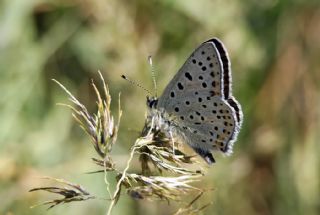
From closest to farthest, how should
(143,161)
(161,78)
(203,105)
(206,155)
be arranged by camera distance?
(143,161) → (206,155) → (203,105) → (161,78)

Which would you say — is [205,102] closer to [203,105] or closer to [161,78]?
[203,105]

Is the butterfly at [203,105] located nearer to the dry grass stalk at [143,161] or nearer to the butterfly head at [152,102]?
the butterfly head at [152,102]

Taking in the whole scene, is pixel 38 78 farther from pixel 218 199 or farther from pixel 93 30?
pixel 218 199

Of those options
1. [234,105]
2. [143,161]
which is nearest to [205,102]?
[234,105]

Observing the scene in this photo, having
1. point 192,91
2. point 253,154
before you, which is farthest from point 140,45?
point 192,91

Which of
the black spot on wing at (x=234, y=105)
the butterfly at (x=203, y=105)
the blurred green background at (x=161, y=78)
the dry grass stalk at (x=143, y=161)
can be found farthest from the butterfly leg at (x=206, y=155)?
the blurred green background at (x=161, y=78)

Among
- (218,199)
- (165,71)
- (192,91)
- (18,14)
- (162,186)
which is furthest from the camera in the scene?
(18,14)

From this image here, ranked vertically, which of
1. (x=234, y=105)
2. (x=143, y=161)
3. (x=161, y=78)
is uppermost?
(x=161, y=78)

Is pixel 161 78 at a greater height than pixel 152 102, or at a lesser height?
greater
